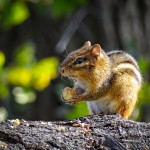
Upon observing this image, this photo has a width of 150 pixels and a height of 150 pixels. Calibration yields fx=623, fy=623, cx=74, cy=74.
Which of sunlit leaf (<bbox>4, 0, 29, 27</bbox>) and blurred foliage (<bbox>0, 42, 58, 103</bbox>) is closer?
blurred foliage (<bbox>0, 42, 58, 103</bbox>)

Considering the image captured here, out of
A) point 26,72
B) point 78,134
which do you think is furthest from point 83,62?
point 26,72

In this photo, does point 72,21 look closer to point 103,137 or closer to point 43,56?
point 43,56

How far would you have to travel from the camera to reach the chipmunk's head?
15.9ft

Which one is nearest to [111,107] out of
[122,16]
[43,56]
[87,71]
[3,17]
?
[87,71]

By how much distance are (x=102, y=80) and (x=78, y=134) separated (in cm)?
123

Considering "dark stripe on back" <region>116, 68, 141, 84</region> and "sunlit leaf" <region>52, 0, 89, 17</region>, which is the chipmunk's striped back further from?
"sunlit leaf" <region>52, 0, 89, 17</region>

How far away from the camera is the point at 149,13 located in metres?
8.74

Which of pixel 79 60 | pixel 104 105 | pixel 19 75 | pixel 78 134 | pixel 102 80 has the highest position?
pixel 19 75

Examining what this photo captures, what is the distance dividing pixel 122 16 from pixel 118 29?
20 centimetres

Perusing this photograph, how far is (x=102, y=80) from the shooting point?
15.8 ft

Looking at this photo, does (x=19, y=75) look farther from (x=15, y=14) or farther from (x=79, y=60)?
(x=79, y=60)

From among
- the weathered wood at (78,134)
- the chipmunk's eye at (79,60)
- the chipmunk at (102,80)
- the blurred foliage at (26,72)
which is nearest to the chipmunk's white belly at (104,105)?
the chipmunk at (102,80)

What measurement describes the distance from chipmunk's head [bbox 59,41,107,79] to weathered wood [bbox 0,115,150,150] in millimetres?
948

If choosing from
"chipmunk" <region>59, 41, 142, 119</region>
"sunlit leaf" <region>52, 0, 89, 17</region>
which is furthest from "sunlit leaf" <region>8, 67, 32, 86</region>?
"chipmunk" <region>59, 41, 142, 119</region>
